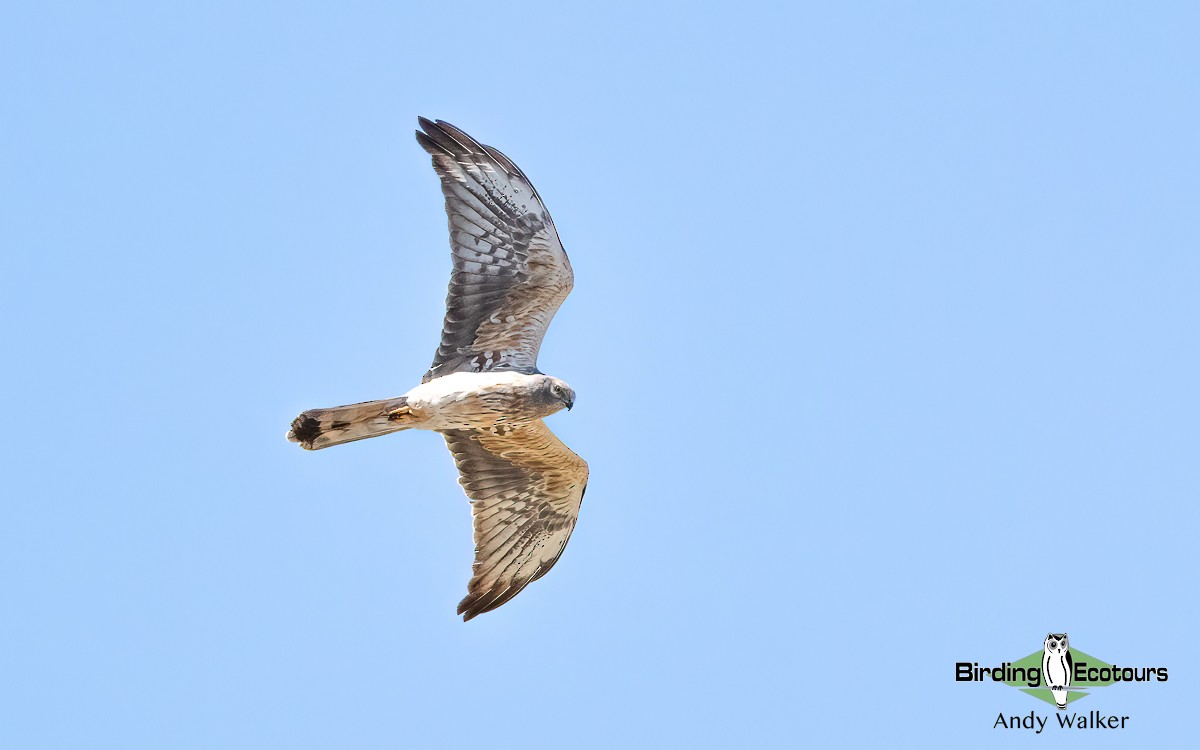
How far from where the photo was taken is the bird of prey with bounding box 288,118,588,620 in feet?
43.0

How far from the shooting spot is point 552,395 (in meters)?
13.1

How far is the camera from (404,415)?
1311cm

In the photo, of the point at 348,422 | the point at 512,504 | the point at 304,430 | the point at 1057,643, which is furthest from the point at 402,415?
the point at 1057,643

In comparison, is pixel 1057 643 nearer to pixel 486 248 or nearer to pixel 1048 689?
pixel 1048 689

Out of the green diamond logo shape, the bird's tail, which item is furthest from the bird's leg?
the green diamond logo shape

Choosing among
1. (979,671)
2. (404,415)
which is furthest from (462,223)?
(979,671)

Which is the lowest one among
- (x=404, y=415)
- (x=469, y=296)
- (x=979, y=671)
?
(x=979, y=671)

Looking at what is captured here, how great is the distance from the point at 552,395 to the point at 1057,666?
19.8 ft

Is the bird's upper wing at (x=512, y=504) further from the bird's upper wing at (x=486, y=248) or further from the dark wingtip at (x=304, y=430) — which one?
the dark wingtip at (x=304, y=430)

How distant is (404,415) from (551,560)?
207cm

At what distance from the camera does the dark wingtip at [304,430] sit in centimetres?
1281

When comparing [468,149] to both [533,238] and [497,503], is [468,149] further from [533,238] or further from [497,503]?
[497,503]

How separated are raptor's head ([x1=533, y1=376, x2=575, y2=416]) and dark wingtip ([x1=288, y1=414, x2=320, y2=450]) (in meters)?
1.80

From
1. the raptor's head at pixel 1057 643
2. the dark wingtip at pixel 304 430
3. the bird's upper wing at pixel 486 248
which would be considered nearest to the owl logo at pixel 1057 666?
the raptor's head at pixel 1057 643
